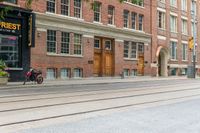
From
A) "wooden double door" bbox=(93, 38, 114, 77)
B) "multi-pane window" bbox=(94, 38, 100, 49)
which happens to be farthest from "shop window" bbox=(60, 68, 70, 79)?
"multi-pane window" bbox=(94, 38, 100, 49)

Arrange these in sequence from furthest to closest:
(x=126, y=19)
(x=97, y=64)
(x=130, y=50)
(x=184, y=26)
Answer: (x=184, y=26)
(x=130, y=50)
(x=126, y=19)
(x=97, y=64)

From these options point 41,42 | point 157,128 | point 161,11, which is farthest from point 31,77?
point 161,11

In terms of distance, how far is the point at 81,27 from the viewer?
31.8 m

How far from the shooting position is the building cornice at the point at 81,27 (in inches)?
1120

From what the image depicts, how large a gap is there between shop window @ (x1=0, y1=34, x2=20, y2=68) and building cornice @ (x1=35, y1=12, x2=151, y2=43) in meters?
2.34

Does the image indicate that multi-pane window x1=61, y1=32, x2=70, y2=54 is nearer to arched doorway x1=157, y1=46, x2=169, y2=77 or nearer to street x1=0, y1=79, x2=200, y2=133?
street x1=0, y1=79, x2=200, y2=133

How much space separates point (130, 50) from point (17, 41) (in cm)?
1494

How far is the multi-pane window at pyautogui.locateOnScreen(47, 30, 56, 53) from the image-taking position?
95.3ft

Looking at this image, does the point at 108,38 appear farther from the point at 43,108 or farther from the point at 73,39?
the point at 43,108

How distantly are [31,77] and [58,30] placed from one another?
651cm

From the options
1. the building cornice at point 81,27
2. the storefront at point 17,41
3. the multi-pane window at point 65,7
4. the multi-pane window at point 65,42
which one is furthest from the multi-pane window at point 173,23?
the storefront at point 17,41

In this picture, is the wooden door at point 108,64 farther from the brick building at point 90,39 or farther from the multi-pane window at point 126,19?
the multi-pane window at point 126,19

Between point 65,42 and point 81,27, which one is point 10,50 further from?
point 81,27

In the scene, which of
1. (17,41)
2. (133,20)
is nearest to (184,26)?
(133,20)
